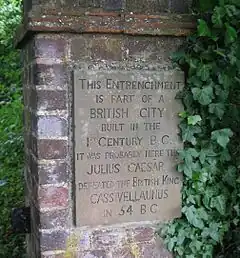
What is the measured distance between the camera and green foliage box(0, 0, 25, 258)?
4.34 meters

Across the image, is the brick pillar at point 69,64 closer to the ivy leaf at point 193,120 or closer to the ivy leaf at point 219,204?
the ivy leaf at point 193,120

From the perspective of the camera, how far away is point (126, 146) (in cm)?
249

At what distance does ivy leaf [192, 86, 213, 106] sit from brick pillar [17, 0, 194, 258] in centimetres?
23

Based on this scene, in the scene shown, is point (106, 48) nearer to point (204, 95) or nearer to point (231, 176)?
point (204, 95)

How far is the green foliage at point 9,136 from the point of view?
434cm

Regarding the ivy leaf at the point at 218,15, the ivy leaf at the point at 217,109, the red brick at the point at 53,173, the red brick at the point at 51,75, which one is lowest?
the red brick at the point at 53,173

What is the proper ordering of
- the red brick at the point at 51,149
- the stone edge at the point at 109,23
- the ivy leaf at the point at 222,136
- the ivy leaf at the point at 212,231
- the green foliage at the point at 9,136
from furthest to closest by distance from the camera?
1. the green foliage at the point at 9,136
2. the ivy leaf at the point at 212,231
3. the ivy leaf at the point at 222,136
4. the red brick at the point at 51,149
5. the stone edge at the point at 109,23

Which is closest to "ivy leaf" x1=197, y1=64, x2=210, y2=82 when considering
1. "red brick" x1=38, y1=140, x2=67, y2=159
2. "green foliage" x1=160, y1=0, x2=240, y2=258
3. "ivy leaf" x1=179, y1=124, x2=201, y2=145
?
"green foliage" x1=160, y1=0, x2=240, y2=258

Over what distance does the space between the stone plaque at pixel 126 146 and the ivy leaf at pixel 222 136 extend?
21 centimetres

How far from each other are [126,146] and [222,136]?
51cm

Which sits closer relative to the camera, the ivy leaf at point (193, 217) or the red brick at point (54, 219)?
the red brick at point (54, 219)

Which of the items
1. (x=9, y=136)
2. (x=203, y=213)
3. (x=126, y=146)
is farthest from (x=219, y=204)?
(x=9, y=136)

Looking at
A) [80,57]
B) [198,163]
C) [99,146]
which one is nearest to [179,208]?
[198,163]

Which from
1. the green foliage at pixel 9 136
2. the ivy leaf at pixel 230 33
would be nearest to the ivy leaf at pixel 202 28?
the ivy leaf at pixel 230 33
